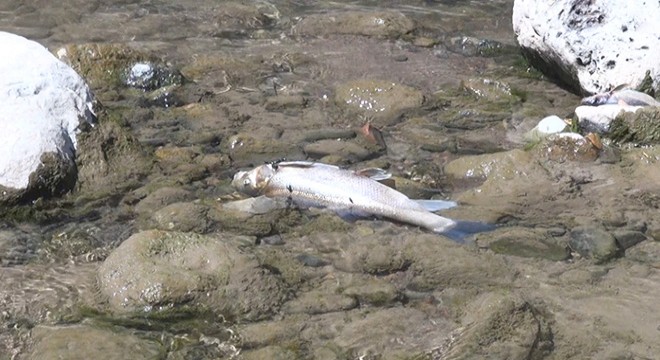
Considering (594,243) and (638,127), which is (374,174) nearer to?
(594,243)

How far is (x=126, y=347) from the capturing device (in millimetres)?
4656

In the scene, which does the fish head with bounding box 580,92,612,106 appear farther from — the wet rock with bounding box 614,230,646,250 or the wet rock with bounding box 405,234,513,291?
the wet rock with bounding box 405,234,513,291

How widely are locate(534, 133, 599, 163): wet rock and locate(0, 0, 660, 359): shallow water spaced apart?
0.35 ft

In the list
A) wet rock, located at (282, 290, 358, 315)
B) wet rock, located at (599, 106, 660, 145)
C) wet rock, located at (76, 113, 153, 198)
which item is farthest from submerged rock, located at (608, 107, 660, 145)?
wet rock, located at (76, 113, 153, 198)

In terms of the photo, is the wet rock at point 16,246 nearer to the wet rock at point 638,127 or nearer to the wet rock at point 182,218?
the wet rock at point 182,218

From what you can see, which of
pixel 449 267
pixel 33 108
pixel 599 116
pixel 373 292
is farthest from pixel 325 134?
pixel 373 292

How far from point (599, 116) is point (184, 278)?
3.56 meters

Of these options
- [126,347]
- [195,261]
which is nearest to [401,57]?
[195,261]

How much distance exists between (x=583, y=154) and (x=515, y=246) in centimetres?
147

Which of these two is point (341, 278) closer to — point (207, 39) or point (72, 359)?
point (72, 359)

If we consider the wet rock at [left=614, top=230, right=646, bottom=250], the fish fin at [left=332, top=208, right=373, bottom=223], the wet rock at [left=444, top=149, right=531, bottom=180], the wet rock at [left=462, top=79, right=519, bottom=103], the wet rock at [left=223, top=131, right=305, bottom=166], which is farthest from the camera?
the wet rock at [left=462, top=79, right=519, bottom=103]

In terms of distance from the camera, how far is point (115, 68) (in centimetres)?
842

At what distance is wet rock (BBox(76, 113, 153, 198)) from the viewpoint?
21.2 ft

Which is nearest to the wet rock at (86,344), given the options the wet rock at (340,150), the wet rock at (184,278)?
the wet rock at (184,278)
